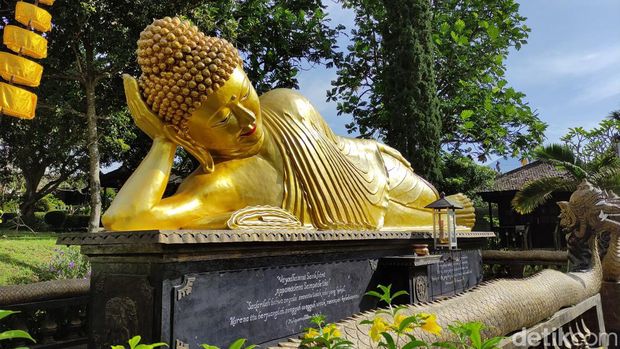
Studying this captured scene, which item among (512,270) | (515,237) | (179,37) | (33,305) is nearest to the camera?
(179,37)

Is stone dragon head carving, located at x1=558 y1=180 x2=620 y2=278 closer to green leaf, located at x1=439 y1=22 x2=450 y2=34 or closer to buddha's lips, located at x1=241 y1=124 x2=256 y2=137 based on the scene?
buddha's lips, located at x1=241 y1=124 x2=256 y2=137

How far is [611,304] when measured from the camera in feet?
18.6

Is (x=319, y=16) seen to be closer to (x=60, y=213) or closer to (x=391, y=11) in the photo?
(x=391, y=11)

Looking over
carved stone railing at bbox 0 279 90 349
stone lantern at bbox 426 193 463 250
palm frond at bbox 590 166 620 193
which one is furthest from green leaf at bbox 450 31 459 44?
carved stone railing at bbox 0 279 90 349

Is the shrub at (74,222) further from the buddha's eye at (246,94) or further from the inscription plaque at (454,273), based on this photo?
the buddha's eye at (246,94)

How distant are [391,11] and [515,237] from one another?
10.8m

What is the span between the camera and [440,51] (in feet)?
41.5

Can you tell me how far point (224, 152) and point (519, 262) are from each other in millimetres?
5904

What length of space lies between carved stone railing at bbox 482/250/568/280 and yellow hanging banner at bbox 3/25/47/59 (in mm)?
8147

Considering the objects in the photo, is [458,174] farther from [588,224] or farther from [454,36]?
[588,224]

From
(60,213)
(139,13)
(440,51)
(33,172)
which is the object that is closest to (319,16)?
(440,51)

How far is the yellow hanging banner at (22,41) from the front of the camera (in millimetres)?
7039

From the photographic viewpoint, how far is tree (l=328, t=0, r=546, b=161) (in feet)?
40.9

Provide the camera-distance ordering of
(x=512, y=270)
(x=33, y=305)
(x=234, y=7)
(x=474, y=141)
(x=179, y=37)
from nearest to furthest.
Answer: (x=179, y=37) < (x=33, y=305) < (x=512, y=270) < (x=234, y=7) < (x=474, y=141)
